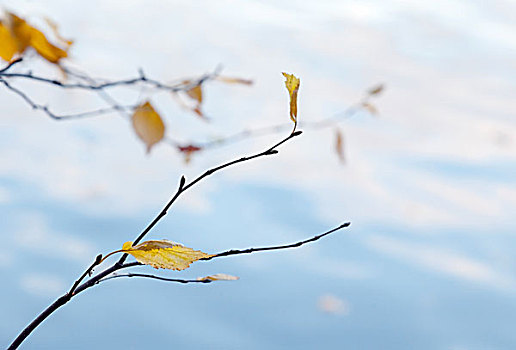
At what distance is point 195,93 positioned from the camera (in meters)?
0.62

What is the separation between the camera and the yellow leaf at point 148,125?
0.60 meters

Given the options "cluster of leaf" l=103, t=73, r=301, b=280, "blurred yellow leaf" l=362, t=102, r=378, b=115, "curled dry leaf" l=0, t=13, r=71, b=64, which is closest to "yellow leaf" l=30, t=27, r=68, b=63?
"curled dry leaf" l=0, t=13, r=71, b=64

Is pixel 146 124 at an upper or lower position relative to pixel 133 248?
upper

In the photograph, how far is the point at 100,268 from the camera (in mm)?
1378

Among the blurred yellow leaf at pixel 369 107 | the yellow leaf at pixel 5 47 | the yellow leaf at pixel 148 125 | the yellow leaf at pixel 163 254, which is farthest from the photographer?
the blurred yellow leaf at pixel 369 107

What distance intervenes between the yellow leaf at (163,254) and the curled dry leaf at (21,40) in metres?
0.14

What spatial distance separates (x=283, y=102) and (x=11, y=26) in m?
2.09

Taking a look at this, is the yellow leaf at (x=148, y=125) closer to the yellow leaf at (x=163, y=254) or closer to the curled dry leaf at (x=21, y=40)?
the curled dry leaf at (x=21, y=40)

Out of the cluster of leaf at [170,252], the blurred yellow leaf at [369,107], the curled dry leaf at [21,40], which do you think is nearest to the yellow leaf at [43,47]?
the curled dry leaf at [21,40]

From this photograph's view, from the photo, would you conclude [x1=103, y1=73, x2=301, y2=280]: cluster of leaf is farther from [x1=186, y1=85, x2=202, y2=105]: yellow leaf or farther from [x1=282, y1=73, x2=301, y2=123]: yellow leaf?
[x1=186, y1=85, x2=202, y2=105]: yellow leaf

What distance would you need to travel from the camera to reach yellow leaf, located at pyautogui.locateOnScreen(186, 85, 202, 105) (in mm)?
620

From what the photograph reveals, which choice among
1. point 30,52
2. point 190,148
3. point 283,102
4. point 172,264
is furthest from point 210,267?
point 283,102

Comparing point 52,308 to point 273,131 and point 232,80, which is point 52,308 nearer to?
point 232,80

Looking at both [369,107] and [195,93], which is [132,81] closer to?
[195,93]
